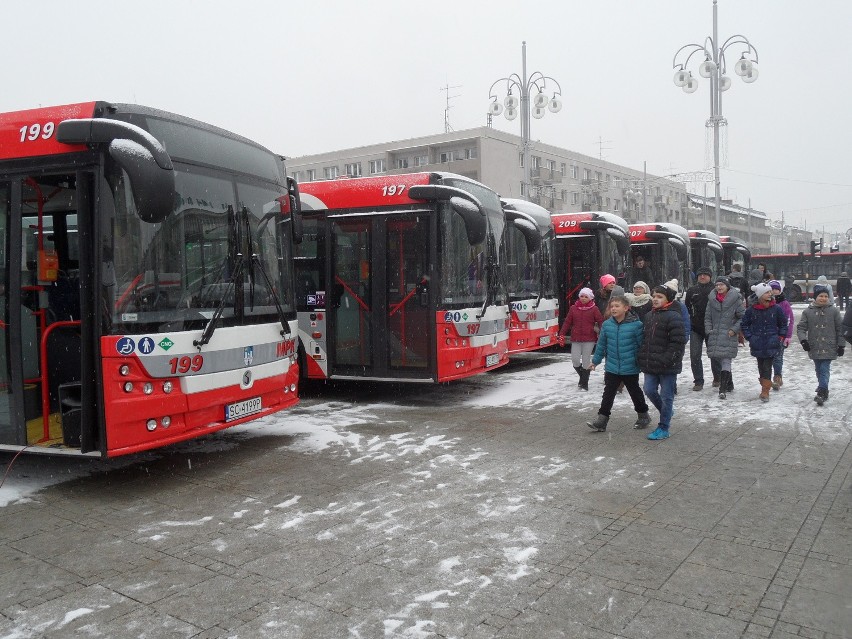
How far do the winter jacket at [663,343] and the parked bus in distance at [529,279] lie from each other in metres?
5.16

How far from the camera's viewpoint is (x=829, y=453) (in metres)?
7.45

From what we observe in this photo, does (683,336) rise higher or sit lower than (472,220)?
lower

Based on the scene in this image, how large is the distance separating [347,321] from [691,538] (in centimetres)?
683

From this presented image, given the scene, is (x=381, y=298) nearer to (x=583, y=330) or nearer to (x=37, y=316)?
(x=583, y=330)

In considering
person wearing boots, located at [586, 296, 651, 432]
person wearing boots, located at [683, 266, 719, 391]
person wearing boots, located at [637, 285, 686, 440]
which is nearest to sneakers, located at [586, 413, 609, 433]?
person wearing boots, located at [586, 296, 651, 432]

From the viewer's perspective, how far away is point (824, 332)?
10062mm

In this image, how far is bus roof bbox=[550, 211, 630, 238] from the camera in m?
17.5

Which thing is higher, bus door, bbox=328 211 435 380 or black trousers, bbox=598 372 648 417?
bus door, bbox=328 211 435 380

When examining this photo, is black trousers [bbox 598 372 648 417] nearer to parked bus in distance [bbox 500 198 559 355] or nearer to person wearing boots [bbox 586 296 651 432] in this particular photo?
person wearing boots [bbox 586 296 651 432]

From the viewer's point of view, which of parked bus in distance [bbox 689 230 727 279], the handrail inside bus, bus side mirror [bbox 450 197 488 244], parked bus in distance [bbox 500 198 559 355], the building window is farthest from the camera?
the building window

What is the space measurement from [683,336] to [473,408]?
3273 millimetres

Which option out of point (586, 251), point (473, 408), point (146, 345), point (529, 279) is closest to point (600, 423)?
point (473, 408)

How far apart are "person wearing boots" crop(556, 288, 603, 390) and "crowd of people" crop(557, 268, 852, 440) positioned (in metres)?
0.02

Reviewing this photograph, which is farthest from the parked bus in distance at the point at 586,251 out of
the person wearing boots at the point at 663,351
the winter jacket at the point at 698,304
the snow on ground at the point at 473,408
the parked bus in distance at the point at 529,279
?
the person wearing boots at the point at 663,351
